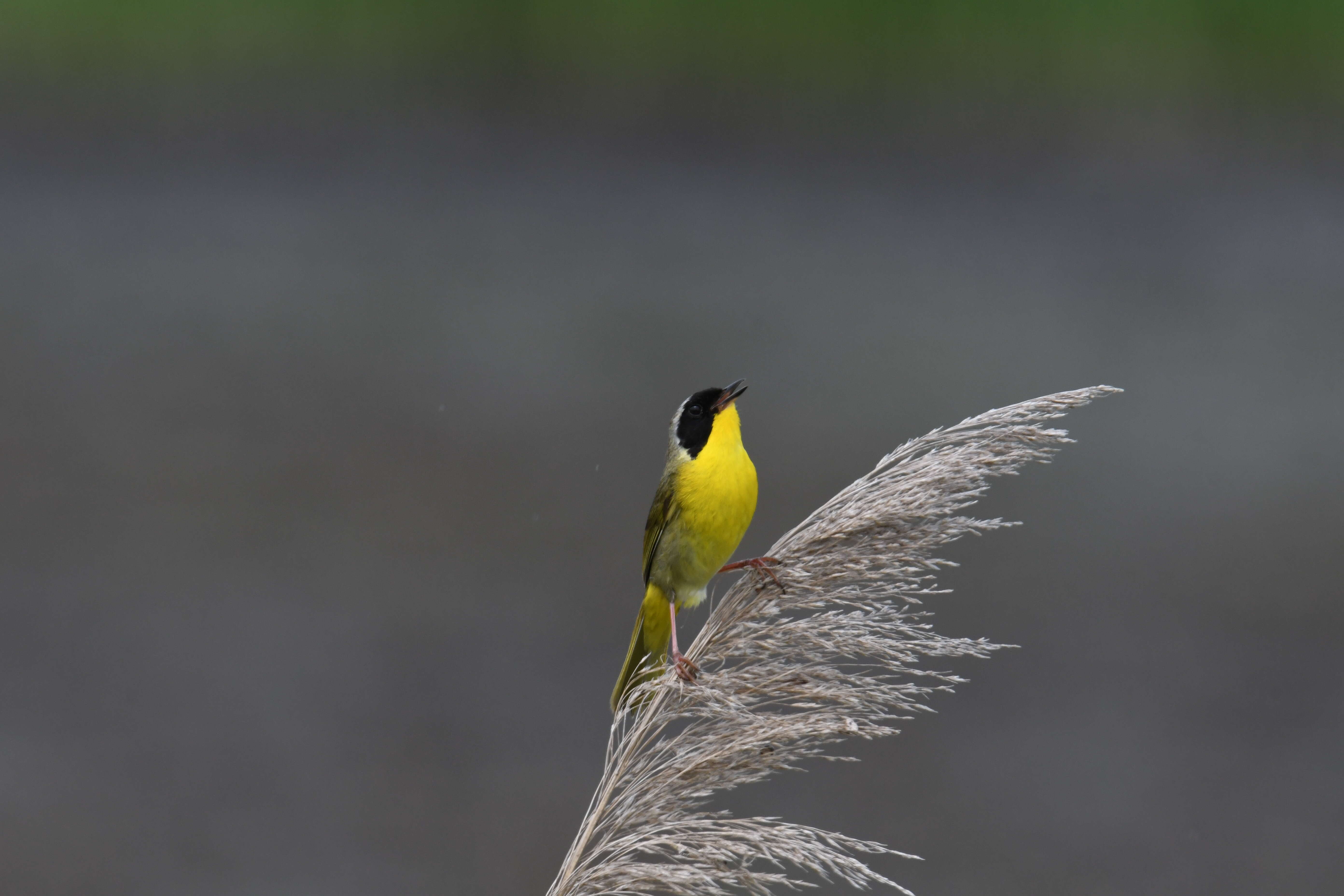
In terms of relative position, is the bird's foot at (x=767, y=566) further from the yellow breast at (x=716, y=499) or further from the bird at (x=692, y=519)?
the yellow breast at (x=716, y=499)

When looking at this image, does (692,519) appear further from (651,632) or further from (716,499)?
(651,632)

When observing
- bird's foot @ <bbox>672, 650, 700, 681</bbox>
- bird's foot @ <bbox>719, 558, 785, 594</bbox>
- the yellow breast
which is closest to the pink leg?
bird's foot @ <bbox>672, 650, 700, 681</bbox>

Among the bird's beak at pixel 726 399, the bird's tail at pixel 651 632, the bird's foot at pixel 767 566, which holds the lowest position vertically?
the bird's tail at pixel 651 632

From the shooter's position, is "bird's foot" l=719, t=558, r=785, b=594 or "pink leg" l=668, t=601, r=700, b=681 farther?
"bird's foot" l=719, t=558, r=785, b=594

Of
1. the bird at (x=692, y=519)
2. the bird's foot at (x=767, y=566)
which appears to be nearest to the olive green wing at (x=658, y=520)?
the bird at (x=692, y=519)

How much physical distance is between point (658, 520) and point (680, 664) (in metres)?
0.56

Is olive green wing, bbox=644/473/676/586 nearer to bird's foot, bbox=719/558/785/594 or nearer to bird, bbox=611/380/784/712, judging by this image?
bird, bbox=611/380/784/712

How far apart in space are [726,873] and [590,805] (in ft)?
1.06

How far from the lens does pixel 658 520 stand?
253 cm

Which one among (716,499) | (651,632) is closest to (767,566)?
(716,499)

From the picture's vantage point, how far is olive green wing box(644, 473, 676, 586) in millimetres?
2486

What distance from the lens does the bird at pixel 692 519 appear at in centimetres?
Result: 236

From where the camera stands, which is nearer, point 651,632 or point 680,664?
point 680,664

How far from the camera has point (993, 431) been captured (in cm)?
209
